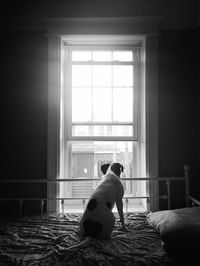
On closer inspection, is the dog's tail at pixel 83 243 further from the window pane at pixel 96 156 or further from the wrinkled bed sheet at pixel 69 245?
the window pane at pixel 96 156

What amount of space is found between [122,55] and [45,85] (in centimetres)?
103

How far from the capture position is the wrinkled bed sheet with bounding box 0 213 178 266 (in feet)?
4.96

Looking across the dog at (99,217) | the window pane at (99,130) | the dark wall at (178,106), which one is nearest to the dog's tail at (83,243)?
the dog at (99,217)

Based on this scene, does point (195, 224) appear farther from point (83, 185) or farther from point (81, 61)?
point (81, 61)

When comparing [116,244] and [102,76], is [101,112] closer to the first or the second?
[102,76]

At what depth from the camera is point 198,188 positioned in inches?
109

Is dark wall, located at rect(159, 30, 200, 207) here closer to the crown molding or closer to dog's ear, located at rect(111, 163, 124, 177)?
the crown molding

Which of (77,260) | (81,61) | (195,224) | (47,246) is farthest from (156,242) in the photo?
(81,61)

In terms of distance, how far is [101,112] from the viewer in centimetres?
298

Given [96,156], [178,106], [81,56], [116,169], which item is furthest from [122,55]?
[116,169]

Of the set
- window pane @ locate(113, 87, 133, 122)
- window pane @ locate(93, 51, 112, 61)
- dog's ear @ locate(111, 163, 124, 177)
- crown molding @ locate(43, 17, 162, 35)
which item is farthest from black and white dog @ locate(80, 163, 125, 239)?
crown molding @ locate(43, 17, 162, 35)

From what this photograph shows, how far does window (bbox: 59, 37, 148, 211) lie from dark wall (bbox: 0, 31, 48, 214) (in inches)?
11.5

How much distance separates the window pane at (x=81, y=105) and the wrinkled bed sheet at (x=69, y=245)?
124cm

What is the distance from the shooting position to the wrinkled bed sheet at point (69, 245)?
1.51 m
